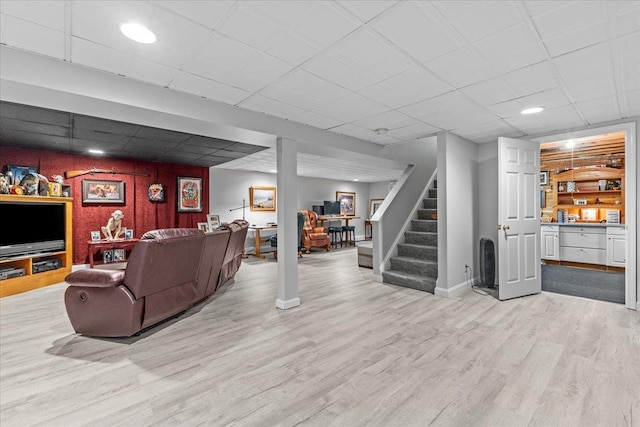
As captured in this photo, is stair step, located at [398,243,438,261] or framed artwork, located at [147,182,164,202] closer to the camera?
stair step, located at [398,243,438,261]

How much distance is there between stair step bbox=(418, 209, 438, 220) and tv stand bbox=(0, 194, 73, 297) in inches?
250

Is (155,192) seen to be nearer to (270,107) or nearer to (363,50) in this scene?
(270,107)

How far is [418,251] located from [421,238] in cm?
32

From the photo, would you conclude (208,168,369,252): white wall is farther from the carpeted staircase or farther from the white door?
the white door

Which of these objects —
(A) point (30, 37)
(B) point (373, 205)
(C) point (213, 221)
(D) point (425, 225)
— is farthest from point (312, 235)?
(A) point (30, 37)

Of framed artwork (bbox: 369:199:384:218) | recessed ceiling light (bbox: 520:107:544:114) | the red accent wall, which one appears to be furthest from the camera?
framed artwork (bbox: 369:199:384:218)

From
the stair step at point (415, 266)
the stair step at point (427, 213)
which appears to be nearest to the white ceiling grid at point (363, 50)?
the stair step at point (415, 266)

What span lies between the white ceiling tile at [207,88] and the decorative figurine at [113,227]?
442 centimetres

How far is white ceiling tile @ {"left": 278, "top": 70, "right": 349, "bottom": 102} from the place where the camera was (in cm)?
239

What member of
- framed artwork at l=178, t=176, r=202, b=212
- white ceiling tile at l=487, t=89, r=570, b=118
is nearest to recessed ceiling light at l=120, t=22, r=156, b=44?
white ceiling tile at l=487, t=89, r=570, b=118

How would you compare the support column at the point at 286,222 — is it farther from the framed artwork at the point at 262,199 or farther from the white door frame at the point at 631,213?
the framed artwork at the point at 262,199

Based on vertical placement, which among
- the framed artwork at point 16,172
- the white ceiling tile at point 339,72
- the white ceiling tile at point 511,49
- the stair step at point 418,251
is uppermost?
the white ceiling tile at point 339,72

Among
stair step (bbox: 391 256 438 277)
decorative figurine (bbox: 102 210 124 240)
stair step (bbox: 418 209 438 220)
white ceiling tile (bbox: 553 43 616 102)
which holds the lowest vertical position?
stair step (bbox: 391 256 438 277)

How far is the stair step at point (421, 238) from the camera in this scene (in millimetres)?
5026
